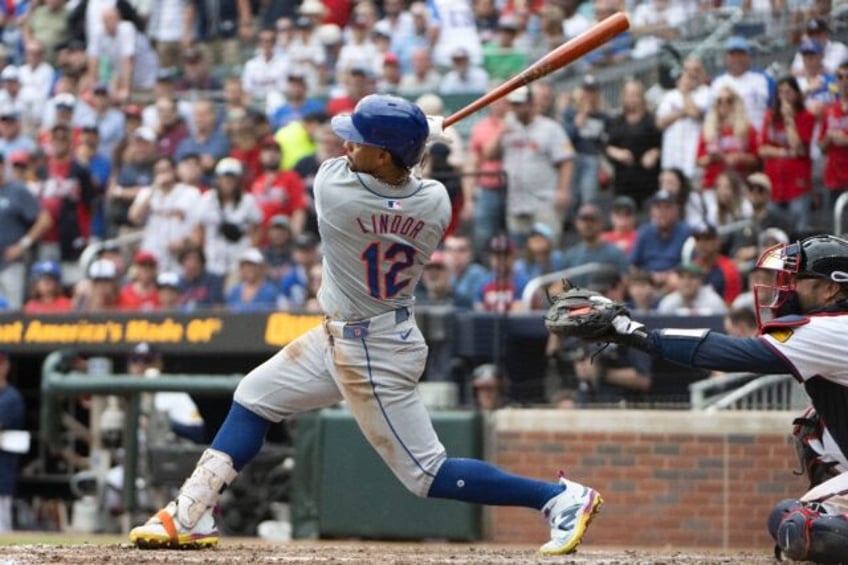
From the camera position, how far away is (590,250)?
10938mm

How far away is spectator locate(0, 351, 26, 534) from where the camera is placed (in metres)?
11.5

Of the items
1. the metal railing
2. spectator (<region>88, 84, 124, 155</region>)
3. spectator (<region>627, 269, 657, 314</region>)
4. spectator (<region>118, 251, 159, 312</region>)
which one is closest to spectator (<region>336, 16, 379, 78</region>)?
spectator (<region>88, 84, 124, 155</region>)

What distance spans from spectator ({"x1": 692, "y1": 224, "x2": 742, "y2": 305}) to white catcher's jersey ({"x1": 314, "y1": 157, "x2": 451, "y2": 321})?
452 centimetres

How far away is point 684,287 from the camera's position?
10.1 metres

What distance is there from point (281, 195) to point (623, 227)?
2.79 metres

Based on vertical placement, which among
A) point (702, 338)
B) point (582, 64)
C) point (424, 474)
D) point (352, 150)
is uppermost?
point (582, 64)

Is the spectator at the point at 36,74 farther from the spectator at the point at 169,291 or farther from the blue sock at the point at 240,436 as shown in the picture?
the blue sock at the point at 240,436

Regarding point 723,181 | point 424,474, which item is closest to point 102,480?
point 723,181

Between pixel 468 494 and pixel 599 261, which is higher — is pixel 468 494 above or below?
below

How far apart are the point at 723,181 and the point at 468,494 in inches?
207

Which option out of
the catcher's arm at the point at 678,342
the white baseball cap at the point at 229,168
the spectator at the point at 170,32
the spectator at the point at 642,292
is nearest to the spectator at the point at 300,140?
the white baseball cap at the point at 229,168

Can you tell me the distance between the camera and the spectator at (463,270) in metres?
10.7

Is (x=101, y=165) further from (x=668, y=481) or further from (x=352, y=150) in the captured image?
(x=352, y=150)

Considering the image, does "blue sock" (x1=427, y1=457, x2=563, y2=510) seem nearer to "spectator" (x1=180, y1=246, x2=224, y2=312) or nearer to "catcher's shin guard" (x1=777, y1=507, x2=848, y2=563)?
"catcher's shin guard" (x1=777, y1=507, x2=848, y2=563)
